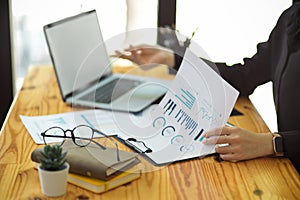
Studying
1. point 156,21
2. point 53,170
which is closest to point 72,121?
point 53,170

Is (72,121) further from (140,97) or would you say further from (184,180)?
(184,180)

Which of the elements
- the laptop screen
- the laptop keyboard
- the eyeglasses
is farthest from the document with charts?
the laptop screen

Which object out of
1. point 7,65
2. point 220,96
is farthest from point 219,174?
point 7,65

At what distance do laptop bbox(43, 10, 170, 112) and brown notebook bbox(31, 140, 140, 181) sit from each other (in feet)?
1.48

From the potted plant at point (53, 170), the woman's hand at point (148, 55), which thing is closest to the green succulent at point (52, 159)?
the potted plant at point (53, 170)

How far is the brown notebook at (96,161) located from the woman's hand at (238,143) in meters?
0.24

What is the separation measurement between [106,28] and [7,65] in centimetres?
49

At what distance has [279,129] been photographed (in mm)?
1871

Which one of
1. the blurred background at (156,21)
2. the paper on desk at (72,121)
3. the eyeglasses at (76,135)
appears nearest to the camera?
the eyeglasses at (76,135)

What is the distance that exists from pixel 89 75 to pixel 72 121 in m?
0.30

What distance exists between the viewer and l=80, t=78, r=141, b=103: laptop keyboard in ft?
6.37

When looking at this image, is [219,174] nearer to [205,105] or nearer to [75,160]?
[205,105]

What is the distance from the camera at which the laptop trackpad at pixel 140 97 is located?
73.9 inches

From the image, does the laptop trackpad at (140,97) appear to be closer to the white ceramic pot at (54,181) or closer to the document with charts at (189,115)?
the document with charts at (189,115)
